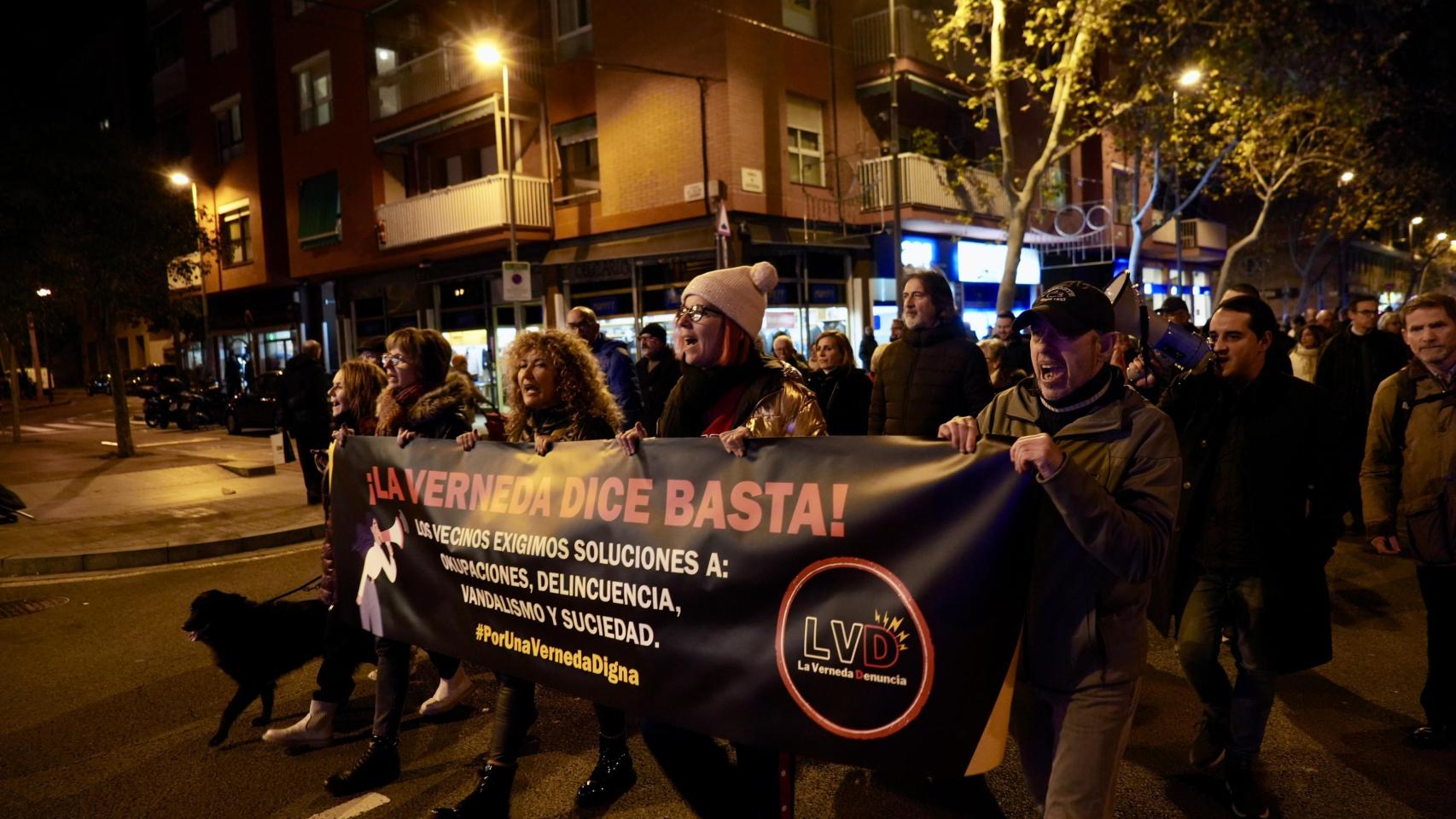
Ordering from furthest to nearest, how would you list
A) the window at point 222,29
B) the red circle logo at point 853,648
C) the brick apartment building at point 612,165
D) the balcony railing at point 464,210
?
the window at point 222,29 < the balcony railing at point 464,210 < the brick apartment building at point 612,165 < the red circle logo at point 853,648

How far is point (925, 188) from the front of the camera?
19.7 metres

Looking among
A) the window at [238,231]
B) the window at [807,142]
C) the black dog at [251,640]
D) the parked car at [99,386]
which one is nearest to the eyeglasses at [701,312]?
the black dog at [251,640]

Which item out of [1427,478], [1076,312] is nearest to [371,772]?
[1076,312]

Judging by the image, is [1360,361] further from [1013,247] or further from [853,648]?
[853,648]

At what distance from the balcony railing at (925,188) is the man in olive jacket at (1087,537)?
1620 centimetres

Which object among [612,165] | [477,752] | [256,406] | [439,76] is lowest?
[477,752]

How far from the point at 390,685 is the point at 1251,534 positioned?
135 inches

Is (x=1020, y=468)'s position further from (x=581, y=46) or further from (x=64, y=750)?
(x=581, y=46)

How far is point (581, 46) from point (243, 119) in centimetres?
1422

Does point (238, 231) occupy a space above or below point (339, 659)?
above

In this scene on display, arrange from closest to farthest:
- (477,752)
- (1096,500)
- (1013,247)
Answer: (1096,500)
(477,752)
(1013,247)

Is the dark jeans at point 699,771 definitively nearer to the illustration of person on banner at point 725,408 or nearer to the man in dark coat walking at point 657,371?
the illustration of person on banner at point 725,408

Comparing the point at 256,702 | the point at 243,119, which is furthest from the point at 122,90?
the point at 256,702

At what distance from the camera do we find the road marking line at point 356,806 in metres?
3.53
